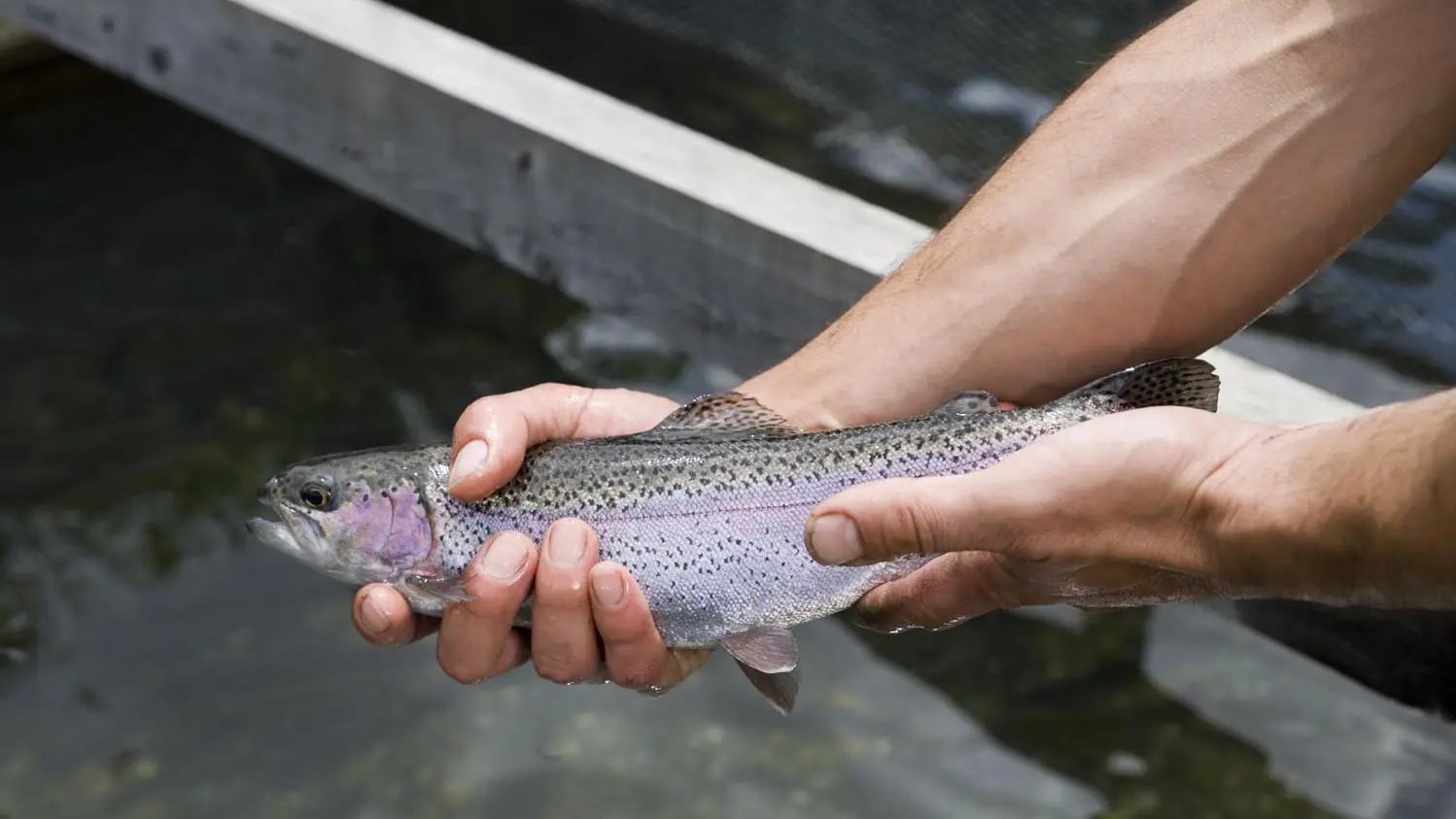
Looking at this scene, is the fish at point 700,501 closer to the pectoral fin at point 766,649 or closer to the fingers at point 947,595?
the pectoral fin at point 766,649

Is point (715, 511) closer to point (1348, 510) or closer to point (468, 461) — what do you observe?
point (468, 461)

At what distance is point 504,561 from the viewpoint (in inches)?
98.4

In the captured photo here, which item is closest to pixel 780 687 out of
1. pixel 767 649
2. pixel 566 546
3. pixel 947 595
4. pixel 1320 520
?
pixel 767 649

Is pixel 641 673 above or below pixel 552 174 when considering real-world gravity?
below

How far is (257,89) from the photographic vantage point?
4.40 metres

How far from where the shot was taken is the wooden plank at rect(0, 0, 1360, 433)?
3.52 metres

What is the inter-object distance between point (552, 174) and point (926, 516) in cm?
211

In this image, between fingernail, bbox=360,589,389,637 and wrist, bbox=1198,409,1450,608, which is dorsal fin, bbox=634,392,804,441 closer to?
fingernail, bbox=360,589,389,637

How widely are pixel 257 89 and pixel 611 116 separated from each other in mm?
1346

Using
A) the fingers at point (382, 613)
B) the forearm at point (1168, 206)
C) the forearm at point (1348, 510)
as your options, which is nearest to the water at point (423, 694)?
the fingers at point (382, 613)

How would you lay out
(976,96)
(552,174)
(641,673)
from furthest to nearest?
(976,96) < (552,174) < (641,673)

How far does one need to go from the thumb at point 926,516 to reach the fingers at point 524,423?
2.24ft

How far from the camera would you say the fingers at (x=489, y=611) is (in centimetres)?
250

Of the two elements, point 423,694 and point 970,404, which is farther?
point 423,694
